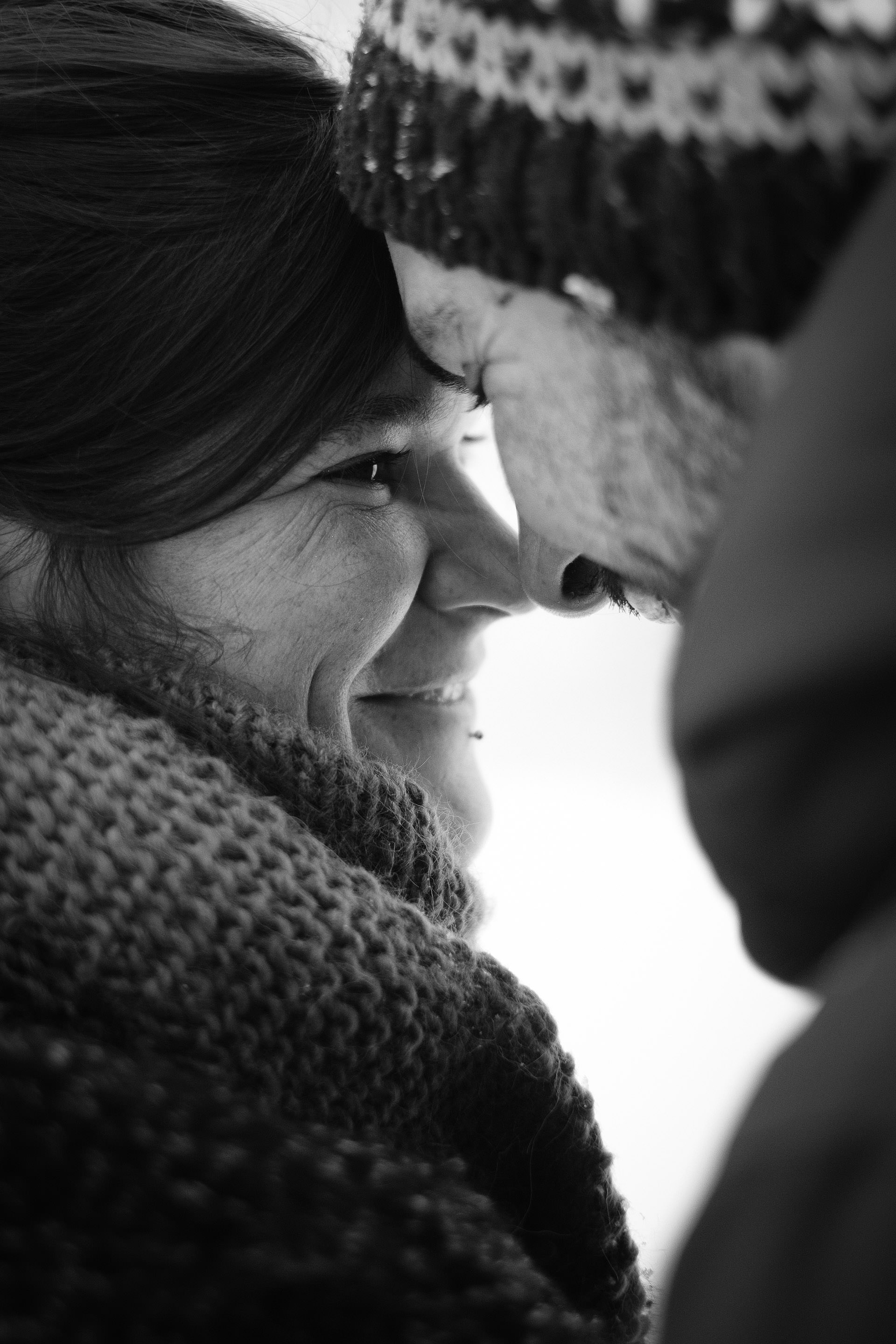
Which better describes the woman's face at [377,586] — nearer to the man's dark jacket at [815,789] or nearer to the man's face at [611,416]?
the man's face at [611,416]

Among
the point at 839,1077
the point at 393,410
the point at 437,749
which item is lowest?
the point at 437,749

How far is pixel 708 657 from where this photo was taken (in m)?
0.32

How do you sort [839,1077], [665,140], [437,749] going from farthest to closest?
[437,749] < [665,140] < [839,1077]

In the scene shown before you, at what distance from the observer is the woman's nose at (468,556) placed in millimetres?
1008

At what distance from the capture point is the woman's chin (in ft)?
3.28

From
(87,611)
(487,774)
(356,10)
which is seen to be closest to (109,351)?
(87,611)

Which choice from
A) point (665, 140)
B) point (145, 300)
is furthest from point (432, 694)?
point (665, 140)

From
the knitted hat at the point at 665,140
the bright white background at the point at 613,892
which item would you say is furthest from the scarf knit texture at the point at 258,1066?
the bright white background at the point at 613,892

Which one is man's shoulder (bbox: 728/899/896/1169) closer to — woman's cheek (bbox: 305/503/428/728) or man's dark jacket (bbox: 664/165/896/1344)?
man's dark jacket (bbox: 664/165/896/1344)

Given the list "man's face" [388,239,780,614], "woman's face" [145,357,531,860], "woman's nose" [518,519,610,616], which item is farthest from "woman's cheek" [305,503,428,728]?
"man's face" [388,239,780,614]

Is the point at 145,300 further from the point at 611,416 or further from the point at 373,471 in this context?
the point at 611,416

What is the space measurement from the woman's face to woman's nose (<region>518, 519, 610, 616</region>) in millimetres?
102

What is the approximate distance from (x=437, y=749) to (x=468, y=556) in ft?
0.57

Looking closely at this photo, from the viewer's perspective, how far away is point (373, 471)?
0.96 m
